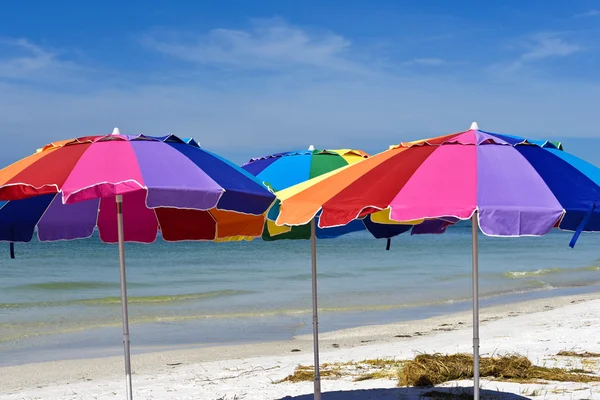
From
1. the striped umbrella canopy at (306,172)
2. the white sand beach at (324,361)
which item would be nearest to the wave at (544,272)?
the white sand beach at (324,361)

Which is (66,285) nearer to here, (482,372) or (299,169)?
(482,372)

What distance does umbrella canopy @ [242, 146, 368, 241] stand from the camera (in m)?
6.30

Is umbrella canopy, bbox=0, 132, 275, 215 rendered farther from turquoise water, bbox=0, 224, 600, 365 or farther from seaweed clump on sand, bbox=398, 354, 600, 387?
turquoise water, bbox=0, 224, 600, 365

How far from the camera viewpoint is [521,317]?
14.5 m

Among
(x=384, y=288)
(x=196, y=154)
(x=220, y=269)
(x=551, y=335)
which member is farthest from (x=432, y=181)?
(x=220, y=269)

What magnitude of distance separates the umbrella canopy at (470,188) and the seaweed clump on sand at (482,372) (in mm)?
3221

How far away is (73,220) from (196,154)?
1735 millimetres

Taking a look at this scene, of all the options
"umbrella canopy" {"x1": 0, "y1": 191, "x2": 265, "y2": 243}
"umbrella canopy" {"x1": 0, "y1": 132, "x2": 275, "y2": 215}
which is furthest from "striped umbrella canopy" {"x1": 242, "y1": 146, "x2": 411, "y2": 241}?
"umbrella canopy" {"x1": 0, "y1": 132, "x2": 275, "y2": 215}

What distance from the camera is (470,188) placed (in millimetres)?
3826

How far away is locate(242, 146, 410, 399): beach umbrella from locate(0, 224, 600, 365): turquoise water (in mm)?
6549

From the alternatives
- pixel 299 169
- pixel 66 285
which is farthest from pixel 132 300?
pixel 299 169

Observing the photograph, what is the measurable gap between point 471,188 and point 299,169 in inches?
108

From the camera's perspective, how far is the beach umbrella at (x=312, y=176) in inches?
246

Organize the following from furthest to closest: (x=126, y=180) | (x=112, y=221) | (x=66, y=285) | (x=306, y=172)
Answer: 1. (x=66, y=285)
2. (x=306, y=172)
3. (x=112, y=221)
4. (x=126, y=180)
